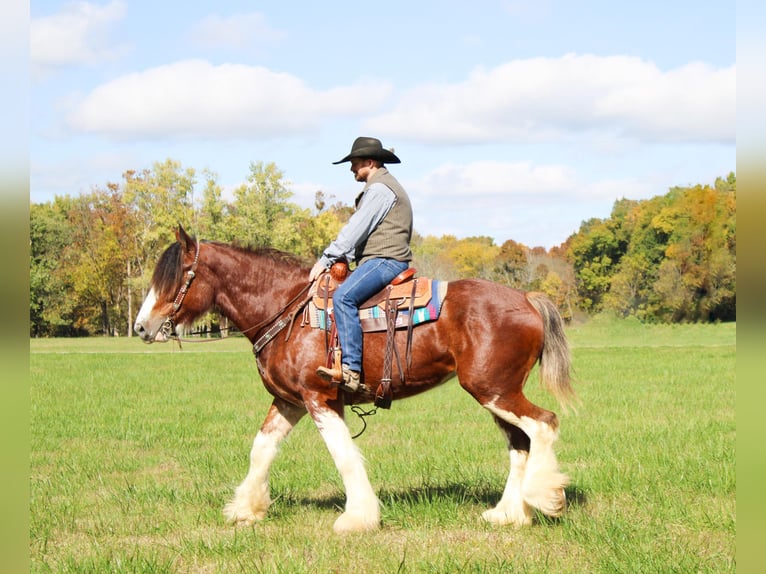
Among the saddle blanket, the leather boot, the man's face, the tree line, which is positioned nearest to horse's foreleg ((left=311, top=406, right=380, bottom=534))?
the leather boot

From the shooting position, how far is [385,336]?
744cm

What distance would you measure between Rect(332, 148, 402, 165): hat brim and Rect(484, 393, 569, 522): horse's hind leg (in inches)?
98.0

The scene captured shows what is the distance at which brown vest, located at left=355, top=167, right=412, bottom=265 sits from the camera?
7.47 m

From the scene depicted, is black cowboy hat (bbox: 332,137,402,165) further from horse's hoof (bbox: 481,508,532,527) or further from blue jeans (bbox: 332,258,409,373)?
horse's hoof (bbox: 481,508,532,527)

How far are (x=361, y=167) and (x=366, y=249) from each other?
844 millimetres

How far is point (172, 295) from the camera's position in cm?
775

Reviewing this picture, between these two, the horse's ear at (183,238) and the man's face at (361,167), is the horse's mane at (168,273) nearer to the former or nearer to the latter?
the horse's ear at (183,238)

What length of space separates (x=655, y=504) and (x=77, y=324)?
2795 inches

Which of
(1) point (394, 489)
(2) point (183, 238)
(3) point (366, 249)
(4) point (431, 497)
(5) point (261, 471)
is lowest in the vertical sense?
(1) point (394, 489)

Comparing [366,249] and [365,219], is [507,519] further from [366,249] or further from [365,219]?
[365,219]

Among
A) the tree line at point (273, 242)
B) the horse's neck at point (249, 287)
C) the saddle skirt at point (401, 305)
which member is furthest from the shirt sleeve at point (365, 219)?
the tree line at point (273, 242)

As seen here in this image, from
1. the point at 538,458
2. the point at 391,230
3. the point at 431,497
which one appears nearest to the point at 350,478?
the point at 431,497
